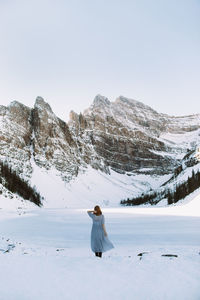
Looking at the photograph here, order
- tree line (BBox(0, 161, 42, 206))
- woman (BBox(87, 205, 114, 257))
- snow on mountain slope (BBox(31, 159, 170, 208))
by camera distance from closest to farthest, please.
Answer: woman (BBox(87, 205, 114, 257))
tree line (BBox(0, 161, 42, 206))
snow on mountain slope (BBox(31, 159, 170, 208))

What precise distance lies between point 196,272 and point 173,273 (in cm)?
67

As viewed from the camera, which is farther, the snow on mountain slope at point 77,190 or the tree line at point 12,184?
the snow on mountain slope at point 77,190

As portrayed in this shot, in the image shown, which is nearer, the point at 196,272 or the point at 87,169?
the point at 196,272

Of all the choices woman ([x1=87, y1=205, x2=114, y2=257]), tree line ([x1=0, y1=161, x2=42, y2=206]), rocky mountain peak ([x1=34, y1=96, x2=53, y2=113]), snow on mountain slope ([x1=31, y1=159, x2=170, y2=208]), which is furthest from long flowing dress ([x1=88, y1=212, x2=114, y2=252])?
rocky mountain peak ([x1=34, y1=96, x2=53, y2=113])

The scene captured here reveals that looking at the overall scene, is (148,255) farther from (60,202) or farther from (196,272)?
(60,202)

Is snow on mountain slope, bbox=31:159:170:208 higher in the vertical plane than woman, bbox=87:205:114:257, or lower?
lower

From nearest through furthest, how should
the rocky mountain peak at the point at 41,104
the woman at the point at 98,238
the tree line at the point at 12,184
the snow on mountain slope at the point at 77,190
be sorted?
1. the woman at the point at 98,238
2. the tree line at the point at 12,184
3. the snow on mountain slope at the point at 77,190
4. the rocky mountain peak at the point at 41,104

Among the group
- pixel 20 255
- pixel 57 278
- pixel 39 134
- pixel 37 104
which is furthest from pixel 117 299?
pixel 37 104

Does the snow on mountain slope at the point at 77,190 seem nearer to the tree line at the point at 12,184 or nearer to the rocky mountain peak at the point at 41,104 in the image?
the tree line at the point at 12,184

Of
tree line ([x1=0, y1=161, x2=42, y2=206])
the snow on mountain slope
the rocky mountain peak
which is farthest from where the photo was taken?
the rocky mountain peak

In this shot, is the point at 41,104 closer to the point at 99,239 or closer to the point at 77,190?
the point at 77,190

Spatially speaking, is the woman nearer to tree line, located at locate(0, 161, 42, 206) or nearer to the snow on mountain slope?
tree line, located at locate(0, 161, 42, 206)

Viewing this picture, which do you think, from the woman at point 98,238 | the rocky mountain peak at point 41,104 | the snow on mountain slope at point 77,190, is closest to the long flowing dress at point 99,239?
the woman at point 98,238

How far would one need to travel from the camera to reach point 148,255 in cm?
876
